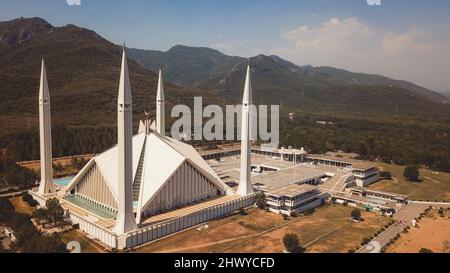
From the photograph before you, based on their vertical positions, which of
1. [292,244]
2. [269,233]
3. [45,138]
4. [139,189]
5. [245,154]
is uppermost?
[45,138]

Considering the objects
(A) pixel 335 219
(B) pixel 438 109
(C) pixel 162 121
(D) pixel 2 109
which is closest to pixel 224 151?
(C) pixel 162 121

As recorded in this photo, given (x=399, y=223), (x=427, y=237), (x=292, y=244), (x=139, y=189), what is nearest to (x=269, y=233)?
(x=292, y=244)

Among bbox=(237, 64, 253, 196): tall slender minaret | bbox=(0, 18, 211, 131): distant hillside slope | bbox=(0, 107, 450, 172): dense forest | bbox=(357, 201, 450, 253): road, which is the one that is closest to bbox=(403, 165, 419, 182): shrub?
bbox=(357, 201, 450, 253): road

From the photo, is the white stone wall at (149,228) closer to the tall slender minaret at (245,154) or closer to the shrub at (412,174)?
the tall slender minaret at (245,154)

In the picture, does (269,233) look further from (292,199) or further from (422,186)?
(422,186)

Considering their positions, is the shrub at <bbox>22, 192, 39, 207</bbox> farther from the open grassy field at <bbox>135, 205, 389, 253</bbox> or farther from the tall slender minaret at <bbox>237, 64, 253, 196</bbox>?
the tall slender minaret at <bbox>237, 64, 253, 196</bbox>

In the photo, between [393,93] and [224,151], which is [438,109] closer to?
[393,93]
